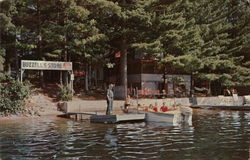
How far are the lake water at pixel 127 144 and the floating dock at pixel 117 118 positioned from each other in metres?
3.63

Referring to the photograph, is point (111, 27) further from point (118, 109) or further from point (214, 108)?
point (214, 108)

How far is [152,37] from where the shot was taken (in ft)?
119

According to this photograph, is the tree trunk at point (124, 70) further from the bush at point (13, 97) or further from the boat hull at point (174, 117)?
the boat hull at point (174, 117)

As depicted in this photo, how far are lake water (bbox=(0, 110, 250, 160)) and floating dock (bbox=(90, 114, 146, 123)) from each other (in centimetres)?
363

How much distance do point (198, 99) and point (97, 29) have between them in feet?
51.9

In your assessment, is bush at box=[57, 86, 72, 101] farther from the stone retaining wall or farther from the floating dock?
the floating dock

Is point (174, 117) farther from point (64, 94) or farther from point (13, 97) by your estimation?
point (13, 97)

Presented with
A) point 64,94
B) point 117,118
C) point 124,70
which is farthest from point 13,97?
point 124,70

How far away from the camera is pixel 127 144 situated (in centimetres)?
1459

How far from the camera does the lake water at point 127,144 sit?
12203 millimetres

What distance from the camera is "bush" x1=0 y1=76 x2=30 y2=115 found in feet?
89.0

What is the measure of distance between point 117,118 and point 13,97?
1063 cm

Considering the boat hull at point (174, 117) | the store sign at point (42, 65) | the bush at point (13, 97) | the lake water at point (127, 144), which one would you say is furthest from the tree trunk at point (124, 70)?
the lake water at point (127, 144)

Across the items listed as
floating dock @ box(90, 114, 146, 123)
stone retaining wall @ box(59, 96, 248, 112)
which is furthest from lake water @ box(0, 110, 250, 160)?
stone retaining wall @ box(59, 96, 248, 112)
